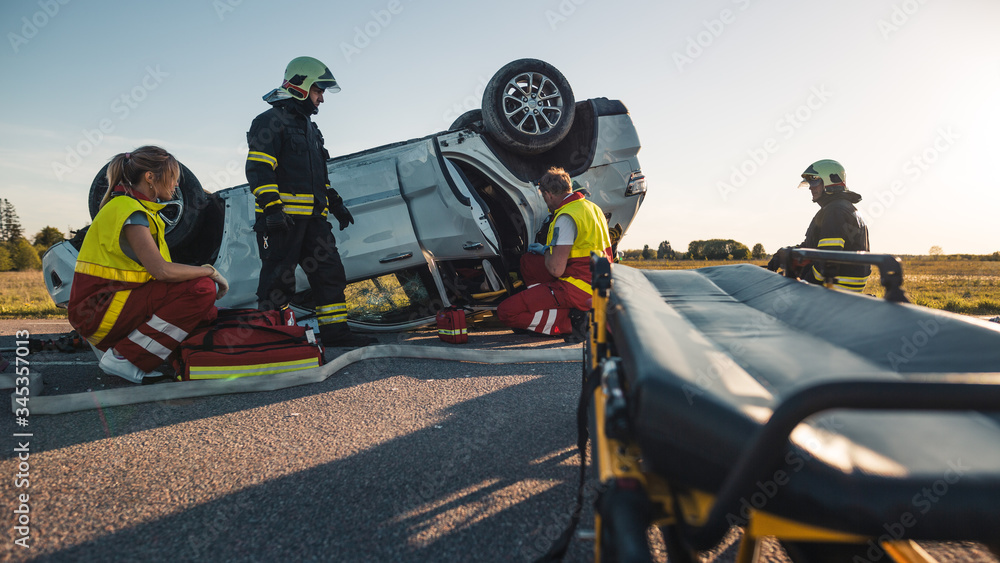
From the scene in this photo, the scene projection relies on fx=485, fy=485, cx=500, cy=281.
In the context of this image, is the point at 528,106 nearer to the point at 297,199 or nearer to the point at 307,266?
the point at 297,199

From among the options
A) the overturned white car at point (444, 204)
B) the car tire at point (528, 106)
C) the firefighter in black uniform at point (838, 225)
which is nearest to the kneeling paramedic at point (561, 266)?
the overturned white car at point (444, 204)

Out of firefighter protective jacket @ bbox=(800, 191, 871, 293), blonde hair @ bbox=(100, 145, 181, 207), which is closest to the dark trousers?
blonde hair @ bbox=(100, 145, 181, 207)

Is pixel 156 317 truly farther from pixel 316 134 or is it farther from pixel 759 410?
pixel 759 410

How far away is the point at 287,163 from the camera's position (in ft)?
13.3

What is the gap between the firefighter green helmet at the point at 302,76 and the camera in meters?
4.09

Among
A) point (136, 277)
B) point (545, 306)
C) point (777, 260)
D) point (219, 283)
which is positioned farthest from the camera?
point (545, 306)

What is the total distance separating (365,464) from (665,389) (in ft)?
5.02

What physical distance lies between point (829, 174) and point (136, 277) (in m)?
5.66

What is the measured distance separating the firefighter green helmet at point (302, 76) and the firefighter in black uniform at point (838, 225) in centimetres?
440

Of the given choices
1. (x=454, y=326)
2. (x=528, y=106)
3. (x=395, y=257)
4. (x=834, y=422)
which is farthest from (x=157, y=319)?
(x=528, y=106)

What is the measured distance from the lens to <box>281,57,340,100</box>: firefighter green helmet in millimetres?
4094

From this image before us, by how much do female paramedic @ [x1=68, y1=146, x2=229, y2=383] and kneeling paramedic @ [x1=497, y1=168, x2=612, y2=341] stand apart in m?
2.55

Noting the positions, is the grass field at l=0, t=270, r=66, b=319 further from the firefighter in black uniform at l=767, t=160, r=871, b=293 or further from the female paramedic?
the firefighter in black uniform at l=767, t=160, r=871, b=293

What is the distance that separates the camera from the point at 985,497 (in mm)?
812
